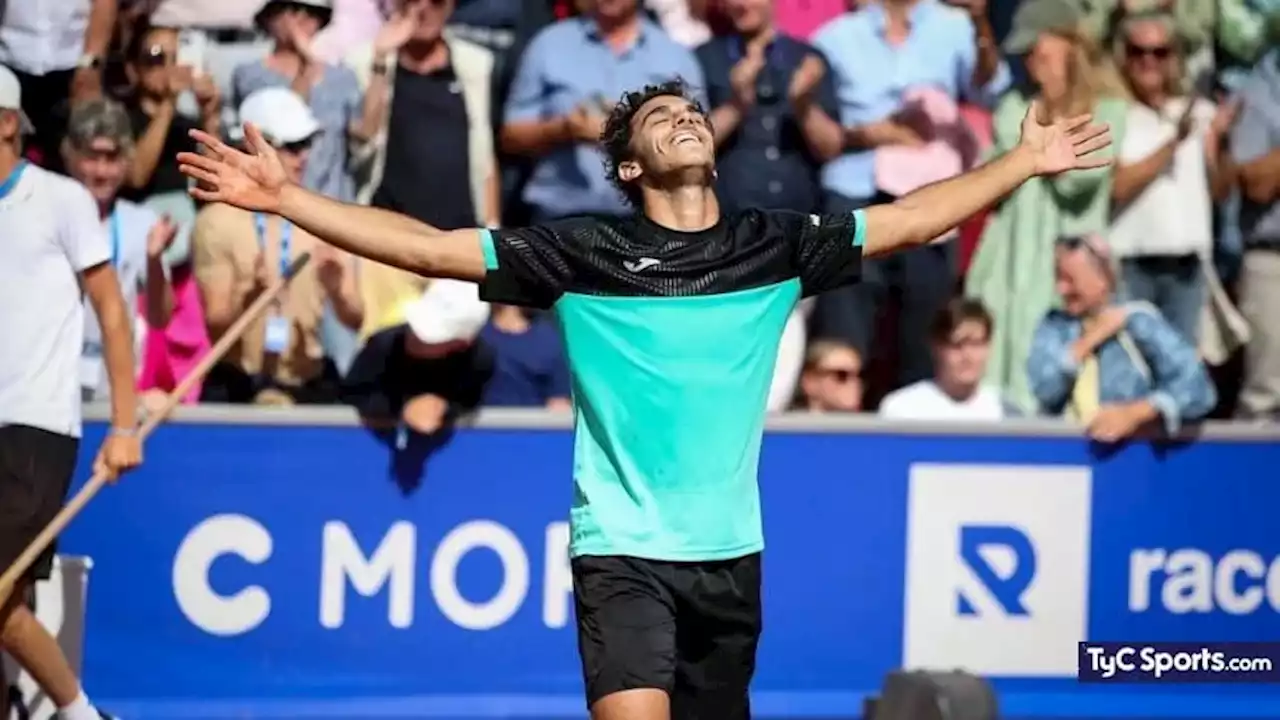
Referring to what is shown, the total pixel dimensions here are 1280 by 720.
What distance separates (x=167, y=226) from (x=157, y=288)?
0.76ft

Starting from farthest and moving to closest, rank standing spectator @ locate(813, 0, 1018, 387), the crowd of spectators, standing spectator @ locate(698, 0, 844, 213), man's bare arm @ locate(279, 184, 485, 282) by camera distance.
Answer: standing spectator @ locate(813, 0, 1018, 387), standing spectator @ locate(698, 0, 844, 213), the crowd of spectators, man's bare arm @ locate(279, 184, 485, 282)

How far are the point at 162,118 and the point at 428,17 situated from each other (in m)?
1.08

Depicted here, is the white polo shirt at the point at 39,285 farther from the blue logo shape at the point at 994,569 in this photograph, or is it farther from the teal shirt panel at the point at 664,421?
the blue logo shape at the point at 994,569

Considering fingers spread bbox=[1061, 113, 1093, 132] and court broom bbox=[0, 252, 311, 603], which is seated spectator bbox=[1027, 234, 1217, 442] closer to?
court broom bbox=[0, 252, 311, 603]

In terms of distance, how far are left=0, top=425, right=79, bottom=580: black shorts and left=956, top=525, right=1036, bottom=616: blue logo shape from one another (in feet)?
10.9

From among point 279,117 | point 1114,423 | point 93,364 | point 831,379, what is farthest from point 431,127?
point 1114,423

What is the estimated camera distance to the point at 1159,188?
10734 millimetres

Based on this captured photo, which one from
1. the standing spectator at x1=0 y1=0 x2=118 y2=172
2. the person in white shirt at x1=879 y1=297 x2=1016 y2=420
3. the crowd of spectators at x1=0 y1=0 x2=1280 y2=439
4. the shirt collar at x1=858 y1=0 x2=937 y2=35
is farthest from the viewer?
the shirt collar at x1=858 y1=0 x2=937 y2=35

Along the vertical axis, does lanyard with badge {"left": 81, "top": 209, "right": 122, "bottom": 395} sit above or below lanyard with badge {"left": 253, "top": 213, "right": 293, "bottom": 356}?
below

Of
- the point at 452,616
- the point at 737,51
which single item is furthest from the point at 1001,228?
the point at 452,616

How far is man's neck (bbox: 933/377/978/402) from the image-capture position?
10000 millimetres

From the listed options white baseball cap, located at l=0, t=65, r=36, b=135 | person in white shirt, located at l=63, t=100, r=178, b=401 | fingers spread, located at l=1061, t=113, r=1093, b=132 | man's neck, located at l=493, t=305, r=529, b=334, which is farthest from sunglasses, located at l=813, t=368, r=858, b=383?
fingers spread, located at l=1061, t=113, r=1093, b=132

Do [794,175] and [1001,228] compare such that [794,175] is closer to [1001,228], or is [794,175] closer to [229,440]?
[1001,228]

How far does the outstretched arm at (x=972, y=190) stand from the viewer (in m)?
6.62
